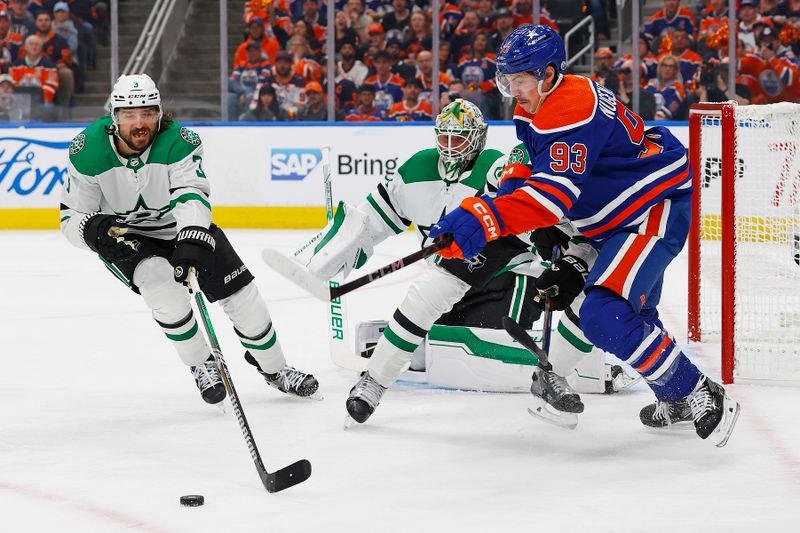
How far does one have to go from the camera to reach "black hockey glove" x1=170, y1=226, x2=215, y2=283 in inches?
122

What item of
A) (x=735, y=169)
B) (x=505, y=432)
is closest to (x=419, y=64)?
(x=735, y=169)

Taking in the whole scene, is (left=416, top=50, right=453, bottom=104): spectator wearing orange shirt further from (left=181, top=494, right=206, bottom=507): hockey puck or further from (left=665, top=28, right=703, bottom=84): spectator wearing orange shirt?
(left=181, top=494, right=206, bottom=507): hockey puck

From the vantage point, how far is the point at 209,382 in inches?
135

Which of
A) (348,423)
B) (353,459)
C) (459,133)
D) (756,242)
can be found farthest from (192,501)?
(756,242)

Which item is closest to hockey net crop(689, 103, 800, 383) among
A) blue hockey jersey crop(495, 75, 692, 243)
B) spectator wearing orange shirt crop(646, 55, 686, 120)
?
blue hockey jersey crop(495, 75, 692, 243)

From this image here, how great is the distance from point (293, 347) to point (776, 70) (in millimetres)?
5080

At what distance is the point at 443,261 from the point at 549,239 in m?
0.33

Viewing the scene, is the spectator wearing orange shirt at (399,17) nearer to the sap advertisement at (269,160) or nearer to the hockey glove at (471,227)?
the sap advertisement at (269,160)

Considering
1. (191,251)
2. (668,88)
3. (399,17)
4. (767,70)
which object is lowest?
(191,251)

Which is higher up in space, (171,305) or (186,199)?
(186,199)

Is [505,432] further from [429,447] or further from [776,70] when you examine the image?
[776,70]

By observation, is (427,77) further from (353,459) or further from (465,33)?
(353,459)

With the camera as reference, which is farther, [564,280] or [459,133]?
[459,133]

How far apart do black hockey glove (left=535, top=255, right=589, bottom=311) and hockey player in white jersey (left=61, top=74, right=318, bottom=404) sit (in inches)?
34.3
